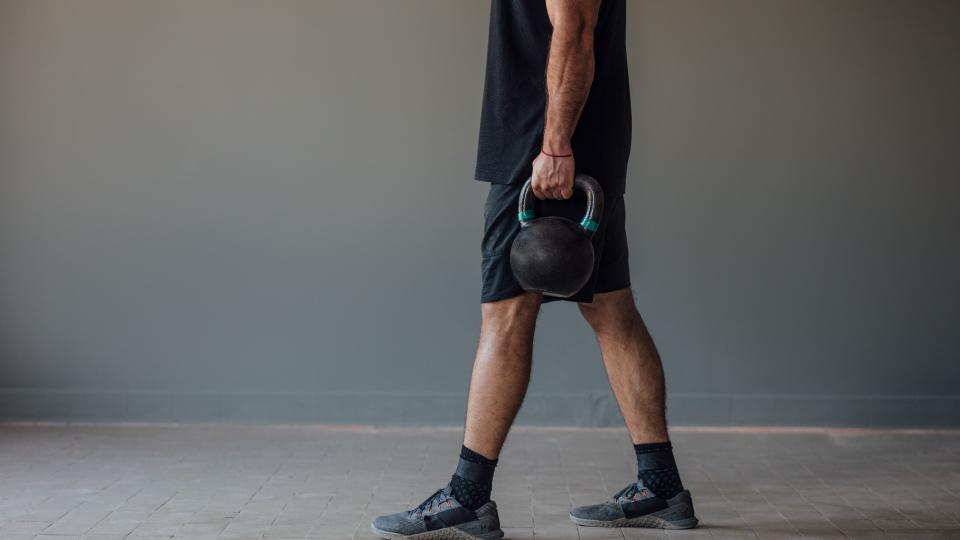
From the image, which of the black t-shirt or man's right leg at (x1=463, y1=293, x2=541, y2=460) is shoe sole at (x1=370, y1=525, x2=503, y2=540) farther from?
the black t-shirt

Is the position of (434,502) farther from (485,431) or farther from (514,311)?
(514,311)

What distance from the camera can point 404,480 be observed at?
3445 mm

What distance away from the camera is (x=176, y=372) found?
441cm

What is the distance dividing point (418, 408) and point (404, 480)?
0.94m

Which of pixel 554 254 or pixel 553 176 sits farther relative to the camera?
pixel 553 176

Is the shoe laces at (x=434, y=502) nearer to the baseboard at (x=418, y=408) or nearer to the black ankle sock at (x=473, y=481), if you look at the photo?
the black ankle sock at (x=473, y=481)

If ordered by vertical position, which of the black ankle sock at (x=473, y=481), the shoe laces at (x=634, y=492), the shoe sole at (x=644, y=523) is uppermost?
the black ankle sock at (x=473, y=481)

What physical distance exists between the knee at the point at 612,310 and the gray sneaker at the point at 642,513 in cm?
42

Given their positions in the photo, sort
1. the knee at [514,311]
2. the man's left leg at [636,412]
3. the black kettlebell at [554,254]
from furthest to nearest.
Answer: the man's left leg at [636,412] < the knee at [514,311] < the black kettlebell at [554,254]

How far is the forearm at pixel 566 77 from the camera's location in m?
2.61

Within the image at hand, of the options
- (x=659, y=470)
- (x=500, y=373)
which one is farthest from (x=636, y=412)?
(x=500, y=373)

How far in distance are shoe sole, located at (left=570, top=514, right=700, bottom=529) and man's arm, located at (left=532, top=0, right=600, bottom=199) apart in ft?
2.77

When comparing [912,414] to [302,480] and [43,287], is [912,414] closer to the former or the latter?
[302,480]

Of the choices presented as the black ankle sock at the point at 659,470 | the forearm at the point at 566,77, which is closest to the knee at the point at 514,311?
the forearm at the point at 566,77
